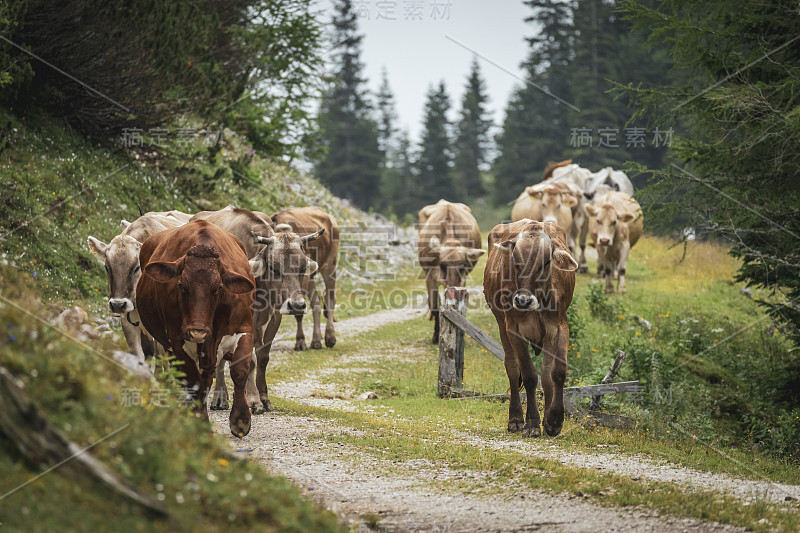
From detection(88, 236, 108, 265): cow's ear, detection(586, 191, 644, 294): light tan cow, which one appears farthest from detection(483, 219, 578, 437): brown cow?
detection(586, 191, 644, 294): light tan cow

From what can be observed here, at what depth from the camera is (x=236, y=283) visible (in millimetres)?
7574

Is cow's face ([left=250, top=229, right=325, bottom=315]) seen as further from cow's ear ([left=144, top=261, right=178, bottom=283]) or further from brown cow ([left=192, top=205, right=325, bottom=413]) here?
cow's ear ([left=144, top=261, right=178, bottom=283])

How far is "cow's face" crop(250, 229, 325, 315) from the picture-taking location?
9.41m

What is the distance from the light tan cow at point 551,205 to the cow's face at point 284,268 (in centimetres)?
1133

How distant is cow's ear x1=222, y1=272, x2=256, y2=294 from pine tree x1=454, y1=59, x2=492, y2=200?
6115 cm

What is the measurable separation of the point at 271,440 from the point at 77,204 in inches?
398

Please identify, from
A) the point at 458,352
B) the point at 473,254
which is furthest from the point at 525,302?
the point at 473,254

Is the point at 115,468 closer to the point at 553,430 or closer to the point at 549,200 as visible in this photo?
the point at 553,430

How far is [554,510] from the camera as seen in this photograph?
244 inches

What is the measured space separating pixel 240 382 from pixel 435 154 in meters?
59.6

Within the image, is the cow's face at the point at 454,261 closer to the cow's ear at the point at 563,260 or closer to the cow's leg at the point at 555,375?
the cow's ear at the point at 563,260

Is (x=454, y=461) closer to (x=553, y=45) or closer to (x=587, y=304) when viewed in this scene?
(x=587, y=304)

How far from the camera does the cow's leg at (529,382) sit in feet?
30.2

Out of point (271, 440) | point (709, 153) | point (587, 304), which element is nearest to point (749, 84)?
point (709, 153)
